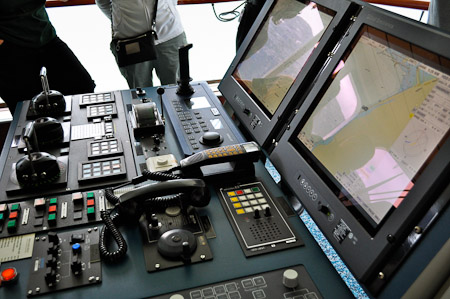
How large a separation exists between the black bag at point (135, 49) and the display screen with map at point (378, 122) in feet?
4.99

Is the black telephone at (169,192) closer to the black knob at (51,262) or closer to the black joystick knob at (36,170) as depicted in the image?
the black knob at (51,262)

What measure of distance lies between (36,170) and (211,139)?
63cm

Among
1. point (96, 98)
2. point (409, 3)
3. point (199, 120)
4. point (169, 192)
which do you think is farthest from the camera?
point (409, 3)

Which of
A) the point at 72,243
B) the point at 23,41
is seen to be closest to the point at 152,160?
the point at 72,243

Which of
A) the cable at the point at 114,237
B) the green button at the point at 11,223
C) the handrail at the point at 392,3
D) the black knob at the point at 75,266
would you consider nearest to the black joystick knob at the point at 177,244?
the cable at the point at 114,237

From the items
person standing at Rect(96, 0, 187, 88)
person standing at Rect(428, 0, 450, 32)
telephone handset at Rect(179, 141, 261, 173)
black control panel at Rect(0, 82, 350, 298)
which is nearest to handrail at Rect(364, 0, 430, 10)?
person standing at Rect(428, 0, 450, 32)

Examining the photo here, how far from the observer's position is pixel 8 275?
1052mm

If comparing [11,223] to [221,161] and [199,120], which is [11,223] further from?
[199,120]

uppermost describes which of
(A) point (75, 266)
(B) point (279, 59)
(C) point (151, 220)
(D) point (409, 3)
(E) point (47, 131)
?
Answer: (D) point (409, 3)

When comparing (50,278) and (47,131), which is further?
(47,131)

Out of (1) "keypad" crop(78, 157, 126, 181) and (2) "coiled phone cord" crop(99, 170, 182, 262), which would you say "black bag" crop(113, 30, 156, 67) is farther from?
(2) "coiled phone cord" crop(99, 170, 182, 262)

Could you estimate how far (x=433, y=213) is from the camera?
0.85 metres

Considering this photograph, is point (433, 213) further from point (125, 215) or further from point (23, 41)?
point (23, 41)

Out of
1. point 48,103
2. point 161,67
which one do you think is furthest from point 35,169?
point 161,67
